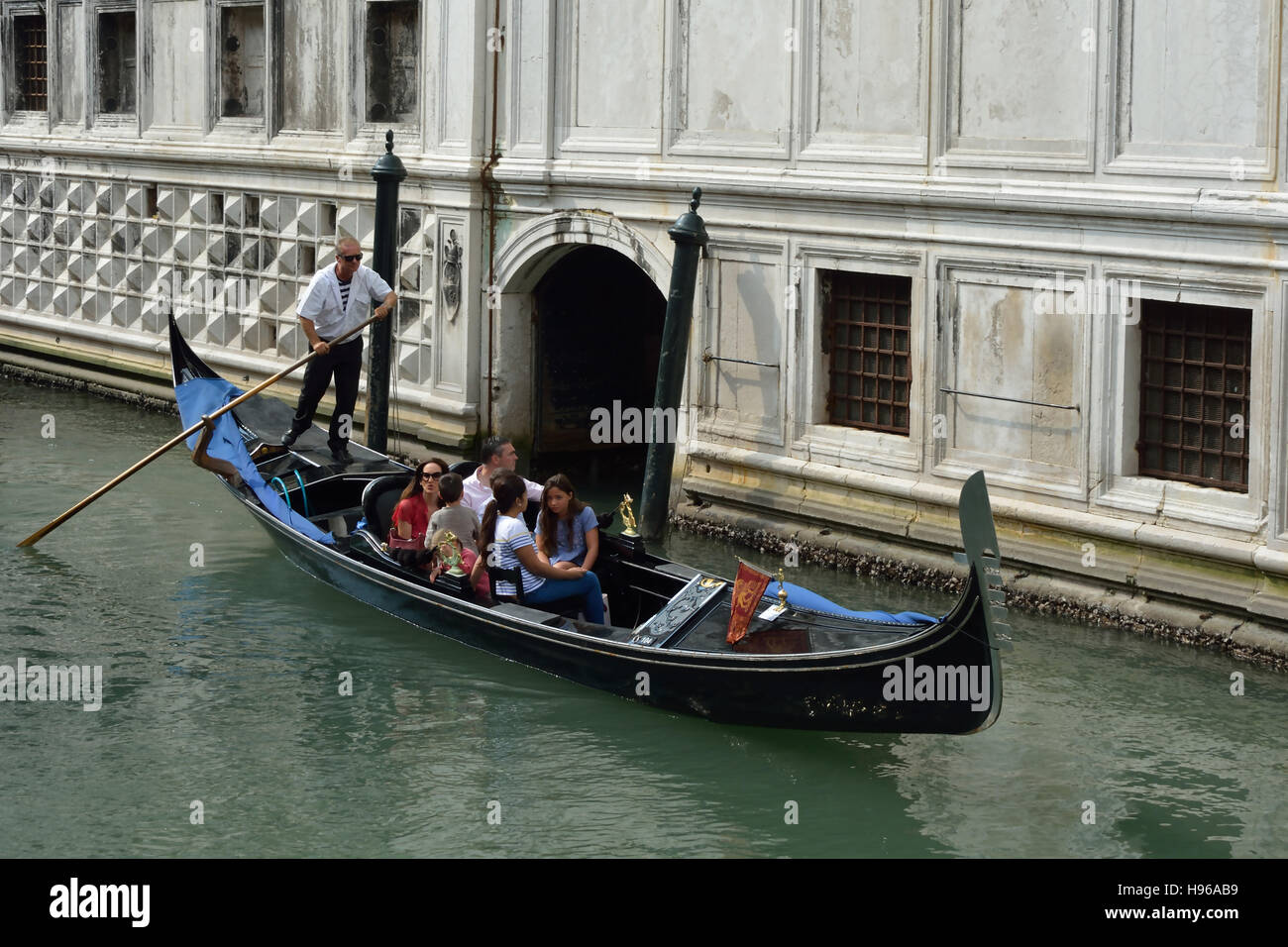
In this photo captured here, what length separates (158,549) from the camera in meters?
10.7

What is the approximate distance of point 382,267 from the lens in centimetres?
1214

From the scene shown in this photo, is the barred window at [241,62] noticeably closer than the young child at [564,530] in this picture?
No

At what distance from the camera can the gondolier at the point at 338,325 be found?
10.7 m

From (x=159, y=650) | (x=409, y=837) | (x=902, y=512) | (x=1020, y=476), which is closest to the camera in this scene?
(x=409, y=837)

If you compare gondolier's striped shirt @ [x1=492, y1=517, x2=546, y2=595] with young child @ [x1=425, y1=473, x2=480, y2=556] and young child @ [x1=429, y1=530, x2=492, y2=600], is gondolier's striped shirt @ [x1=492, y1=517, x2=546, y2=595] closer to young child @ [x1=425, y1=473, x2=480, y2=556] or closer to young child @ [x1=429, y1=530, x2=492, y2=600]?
young child @ [x1=429, y1=530, x2=492, y2=600]

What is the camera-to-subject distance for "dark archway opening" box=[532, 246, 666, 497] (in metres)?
12.7

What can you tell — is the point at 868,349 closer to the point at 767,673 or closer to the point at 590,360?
the point at 590,360

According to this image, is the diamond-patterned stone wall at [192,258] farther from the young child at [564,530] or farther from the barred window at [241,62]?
the young child at [564,530]

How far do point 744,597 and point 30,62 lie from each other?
12426 millimetres

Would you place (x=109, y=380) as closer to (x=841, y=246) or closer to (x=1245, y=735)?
(x=841, y=246)

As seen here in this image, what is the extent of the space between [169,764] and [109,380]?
9.52m

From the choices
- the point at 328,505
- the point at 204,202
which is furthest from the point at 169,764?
the point at 204,202

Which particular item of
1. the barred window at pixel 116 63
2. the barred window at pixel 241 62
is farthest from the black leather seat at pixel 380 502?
the barred window at pixel 116 63

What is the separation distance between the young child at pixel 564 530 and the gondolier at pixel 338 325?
266 centimetres
